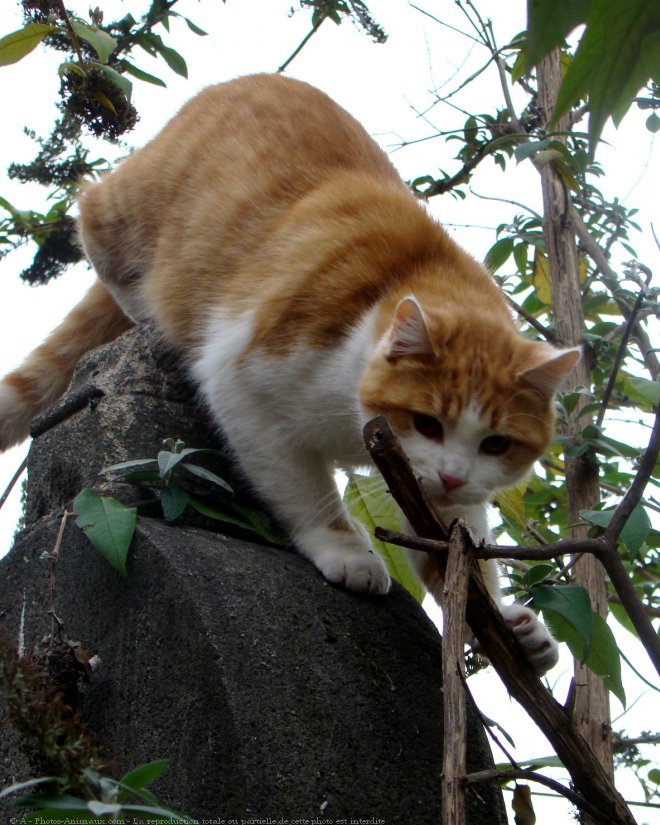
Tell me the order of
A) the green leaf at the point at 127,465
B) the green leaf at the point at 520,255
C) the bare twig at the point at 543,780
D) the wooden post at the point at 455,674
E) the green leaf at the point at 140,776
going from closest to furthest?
1. the green leaf at the point at 140,776
2. the wooden post at the point at 455,674
3. the bare twig at the point at 543,780
4. the green leaf at the point at 127,465
5. the green leaf at the point at 520,255

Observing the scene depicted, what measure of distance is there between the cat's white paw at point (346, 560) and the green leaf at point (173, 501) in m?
0.40

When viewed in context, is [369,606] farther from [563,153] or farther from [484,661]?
[563,153]

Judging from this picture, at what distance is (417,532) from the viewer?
1640 millimetres

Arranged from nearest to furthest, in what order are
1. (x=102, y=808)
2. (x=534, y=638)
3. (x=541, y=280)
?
(x=102, y=808) < (x=534, y=638) < (x=541, y=280)

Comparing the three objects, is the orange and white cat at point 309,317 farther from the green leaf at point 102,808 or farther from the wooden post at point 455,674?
the green leaf at point 102,808

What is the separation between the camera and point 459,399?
7.71 ft

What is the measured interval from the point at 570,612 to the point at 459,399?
82 centimetres

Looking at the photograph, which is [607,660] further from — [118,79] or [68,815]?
[118,79]

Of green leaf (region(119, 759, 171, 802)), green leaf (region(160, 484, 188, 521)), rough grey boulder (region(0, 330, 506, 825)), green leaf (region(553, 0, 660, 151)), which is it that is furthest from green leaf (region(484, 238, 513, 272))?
green leaf (region(553, 0, 660, 151))

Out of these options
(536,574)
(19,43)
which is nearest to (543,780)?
(536,574)

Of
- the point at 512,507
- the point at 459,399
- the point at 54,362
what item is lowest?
the point at 512,507

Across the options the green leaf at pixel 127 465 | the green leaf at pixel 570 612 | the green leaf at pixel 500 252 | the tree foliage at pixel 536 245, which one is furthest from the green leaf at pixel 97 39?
the green leaf at pixel 570 612

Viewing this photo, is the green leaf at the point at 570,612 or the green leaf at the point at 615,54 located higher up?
the green leaf at the point at 615,54

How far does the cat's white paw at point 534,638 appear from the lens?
7.11ft
